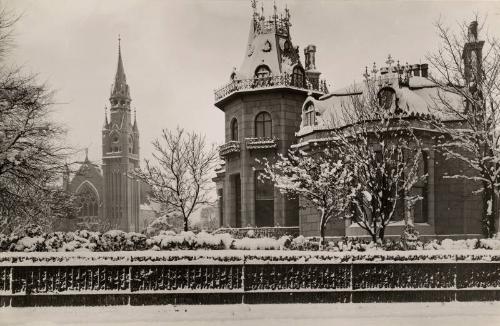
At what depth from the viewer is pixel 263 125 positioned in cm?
3275

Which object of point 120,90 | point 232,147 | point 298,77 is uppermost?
point 120,90

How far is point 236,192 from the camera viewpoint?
A: 1351 inches

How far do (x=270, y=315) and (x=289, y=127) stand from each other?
2077cm

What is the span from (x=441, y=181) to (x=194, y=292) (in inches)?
703

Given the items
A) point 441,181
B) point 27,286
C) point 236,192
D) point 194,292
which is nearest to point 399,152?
point 441,181

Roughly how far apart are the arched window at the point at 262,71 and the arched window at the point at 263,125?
2349 millimetres

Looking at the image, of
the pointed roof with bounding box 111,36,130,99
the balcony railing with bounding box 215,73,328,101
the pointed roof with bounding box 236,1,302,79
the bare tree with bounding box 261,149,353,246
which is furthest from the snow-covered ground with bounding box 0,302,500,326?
the pointed roof with bounding box 111,36,130,99

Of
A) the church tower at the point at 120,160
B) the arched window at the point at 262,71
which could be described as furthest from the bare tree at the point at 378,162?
the church tower at the point at 120,160

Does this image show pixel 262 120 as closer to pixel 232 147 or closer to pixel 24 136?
pixel 232 147

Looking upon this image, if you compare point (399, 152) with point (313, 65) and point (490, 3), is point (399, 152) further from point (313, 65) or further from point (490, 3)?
point (313, 65)

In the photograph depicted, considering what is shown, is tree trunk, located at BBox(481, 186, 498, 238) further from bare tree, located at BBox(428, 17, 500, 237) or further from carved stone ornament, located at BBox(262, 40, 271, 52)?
carved stone ornament, located at BBox(262, 40, 271, 52)

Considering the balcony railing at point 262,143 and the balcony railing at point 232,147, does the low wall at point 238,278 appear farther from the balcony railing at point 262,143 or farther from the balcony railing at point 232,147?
the balcony railing at point 232,147

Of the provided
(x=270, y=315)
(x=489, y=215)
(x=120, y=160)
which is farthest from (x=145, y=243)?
(x=120, y=160)

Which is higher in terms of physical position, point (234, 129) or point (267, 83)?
point (267, 83)
